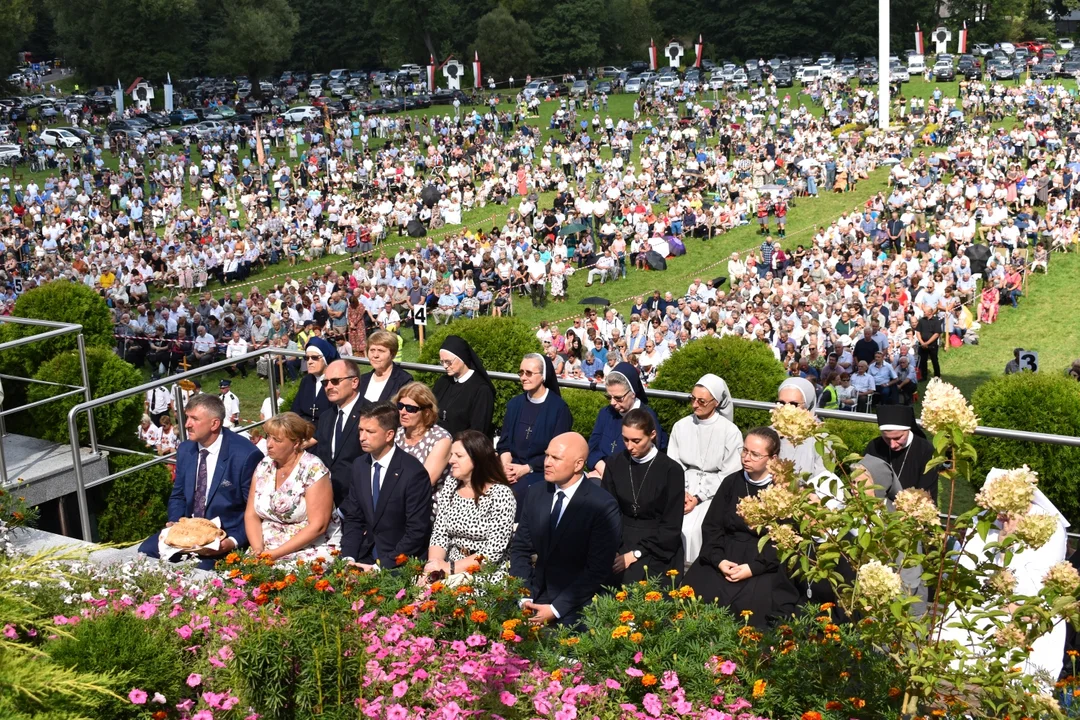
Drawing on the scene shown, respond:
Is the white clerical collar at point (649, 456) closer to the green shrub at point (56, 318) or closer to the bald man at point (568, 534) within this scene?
the bald man at point (568, 534)

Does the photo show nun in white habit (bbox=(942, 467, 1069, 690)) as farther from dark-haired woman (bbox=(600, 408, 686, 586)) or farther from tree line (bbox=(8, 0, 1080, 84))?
tree line (bbox=(8, 0, 1080, 84))

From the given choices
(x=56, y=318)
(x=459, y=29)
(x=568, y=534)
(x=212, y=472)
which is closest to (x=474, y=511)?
(x=568, y=534)

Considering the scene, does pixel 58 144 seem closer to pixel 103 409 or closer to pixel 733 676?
pixel 103 409

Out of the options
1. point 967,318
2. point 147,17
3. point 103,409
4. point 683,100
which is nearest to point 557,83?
point 683,100

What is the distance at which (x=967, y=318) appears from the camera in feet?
70.7

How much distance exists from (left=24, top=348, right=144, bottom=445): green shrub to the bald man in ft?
18.5

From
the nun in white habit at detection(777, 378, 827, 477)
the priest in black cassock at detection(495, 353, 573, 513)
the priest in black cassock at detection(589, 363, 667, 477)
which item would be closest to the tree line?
the priest in black cassock at detection(495, 353, 573, 513)

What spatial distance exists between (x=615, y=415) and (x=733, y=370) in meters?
2.26

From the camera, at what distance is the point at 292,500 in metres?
6.32

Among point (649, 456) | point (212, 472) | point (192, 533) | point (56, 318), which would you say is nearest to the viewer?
point (649, 456)

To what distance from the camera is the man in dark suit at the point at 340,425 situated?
7.35 meters

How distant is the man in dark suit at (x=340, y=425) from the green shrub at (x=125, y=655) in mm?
3053

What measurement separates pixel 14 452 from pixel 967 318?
17093 mm

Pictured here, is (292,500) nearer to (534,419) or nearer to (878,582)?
(534,419)
